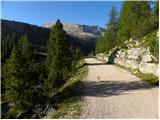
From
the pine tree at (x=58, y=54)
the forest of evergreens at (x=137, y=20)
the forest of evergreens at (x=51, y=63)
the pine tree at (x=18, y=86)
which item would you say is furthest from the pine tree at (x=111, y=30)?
the pine tree at (x=18, y=86)

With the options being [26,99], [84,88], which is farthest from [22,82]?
[84,88]

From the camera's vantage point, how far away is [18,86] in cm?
2611

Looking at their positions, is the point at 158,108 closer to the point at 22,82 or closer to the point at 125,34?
the point at 22,82

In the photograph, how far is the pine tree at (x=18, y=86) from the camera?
2483cm

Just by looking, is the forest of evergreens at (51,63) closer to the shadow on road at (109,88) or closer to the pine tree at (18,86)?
the pine tree at (18,86)

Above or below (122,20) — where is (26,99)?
below

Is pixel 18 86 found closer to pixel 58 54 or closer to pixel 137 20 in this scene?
pixel 58 54

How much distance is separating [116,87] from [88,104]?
19.3ft

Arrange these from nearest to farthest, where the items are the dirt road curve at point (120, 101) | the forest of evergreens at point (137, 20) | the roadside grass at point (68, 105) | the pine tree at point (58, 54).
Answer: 1. the dirt road curve at point (120, 101)
2. the roadside grass at point (68, 105)
3. the pine tree at point (58, 54)
4. the forest of evergreens at point (137, 20)

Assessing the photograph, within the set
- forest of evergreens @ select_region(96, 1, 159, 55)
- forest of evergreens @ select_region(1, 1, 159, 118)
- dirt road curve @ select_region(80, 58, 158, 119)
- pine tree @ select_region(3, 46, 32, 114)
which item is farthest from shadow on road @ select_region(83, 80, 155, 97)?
forest of evergreens @ select_region(96, 1, 159, 55)

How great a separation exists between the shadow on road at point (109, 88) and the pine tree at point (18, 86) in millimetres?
5612

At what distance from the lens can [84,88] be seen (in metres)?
21.9

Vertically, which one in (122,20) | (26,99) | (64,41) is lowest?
(26,99)

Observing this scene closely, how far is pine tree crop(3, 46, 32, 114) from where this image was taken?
24828 mm
